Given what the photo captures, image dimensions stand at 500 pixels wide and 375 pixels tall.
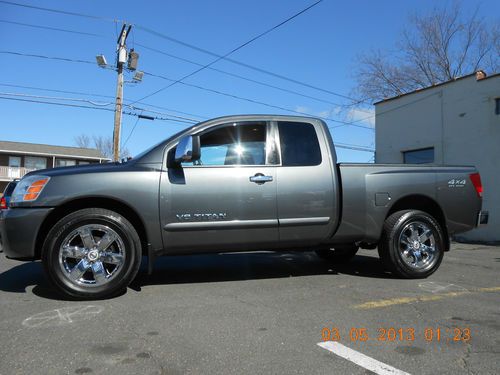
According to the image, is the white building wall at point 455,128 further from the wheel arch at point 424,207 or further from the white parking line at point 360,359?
the white parking line at point 360,359

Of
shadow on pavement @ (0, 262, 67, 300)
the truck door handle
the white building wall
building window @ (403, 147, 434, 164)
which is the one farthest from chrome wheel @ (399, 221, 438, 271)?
building window @ (403, 147, 434, 164)

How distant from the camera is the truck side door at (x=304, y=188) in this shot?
4.91m

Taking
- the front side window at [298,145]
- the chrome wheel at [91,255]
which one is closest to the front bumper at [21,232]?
the chrome wheel at [91,255]

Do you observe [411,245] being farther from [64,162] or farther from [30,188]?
[64,162]

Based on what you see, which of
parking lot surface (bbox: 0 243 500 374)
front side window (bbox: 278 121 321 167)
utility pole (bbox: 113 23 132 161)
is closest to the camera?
parking lot surface (bbox: 0 243 500 374)

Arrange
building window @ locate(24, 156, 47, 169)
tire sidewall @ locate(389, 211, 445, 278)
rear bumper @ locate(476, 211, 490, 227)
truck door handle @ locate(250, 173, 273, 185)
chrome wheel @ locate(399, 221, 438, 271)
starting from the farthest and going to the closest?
1. building window @ locate(24, 156, 47, 169)
2. rear bumper @ locate(476, 211, 490, 227)
3. chrome wheel @ locate(399, 221, 438, 271)
4. tire sidewall @ locate(389, 211, 445, 278)
5. truck door handle @ locate(250, 173, 273, 185)

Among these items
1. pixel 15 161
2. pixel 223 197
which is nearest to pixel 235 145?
pixel 223 197

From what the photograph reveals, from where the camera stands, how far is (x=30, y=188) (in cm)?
437

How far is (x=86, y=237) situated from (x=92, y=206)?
37cm

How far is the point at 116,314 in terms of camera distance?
3.86 meters

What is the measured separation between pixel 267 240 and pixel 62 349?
2432 mm

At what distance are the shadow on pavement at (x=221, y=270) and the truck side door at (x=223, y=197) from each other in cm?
79

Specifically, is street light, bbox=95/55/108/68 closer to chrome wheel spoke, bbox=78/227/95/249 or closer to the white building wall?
the white building wall

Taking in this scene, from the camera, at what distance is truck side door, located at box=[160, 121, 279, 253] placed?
15.1 feet
